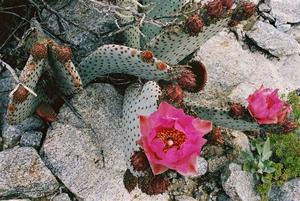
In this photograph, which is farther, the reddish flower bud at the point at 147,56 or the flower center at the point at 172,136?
the reddish flower bud at the point at 147,56

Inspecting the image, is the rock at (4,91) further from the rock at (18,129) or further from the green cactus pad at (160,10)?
the green cactus pad at (160,10)

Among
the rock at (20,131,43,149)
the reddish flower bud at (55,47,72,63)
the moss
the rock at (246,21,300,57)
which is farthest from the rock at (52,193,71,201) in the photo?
the rock at (246,21,300,57)

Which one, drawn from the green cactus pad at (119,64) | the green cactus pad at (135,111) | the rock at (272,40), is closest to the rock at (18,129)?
the green cactus pad at (119,64)

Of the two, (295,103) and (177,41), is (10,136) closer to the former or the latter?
(177,41)

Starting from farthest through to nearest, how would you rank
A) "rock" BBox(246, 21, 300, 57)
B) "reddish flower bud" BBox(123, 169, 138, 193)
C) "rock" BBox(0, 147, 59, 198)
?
"rock" BBox(246, 21, 300, 57)
"rock" BBox(0, 147, 59, 198)
"reddish flower bud" BBox(123, 169, 138, 193)

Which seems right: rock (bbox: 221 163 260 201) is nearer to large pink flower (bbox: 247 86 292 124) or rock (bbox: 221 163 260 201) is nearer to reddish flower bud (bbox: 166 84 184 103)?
large pink flower (bbox: 247 86 292 124)

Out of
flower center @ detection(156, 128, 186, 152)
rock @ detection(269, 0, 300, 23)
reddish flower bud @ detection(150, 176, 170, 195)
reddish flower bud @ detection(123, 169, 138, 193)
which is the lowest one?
rock @ detection(269, 0, 300, 23)

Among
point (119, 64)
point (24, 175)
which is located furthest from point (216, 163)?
point (24, 175)
